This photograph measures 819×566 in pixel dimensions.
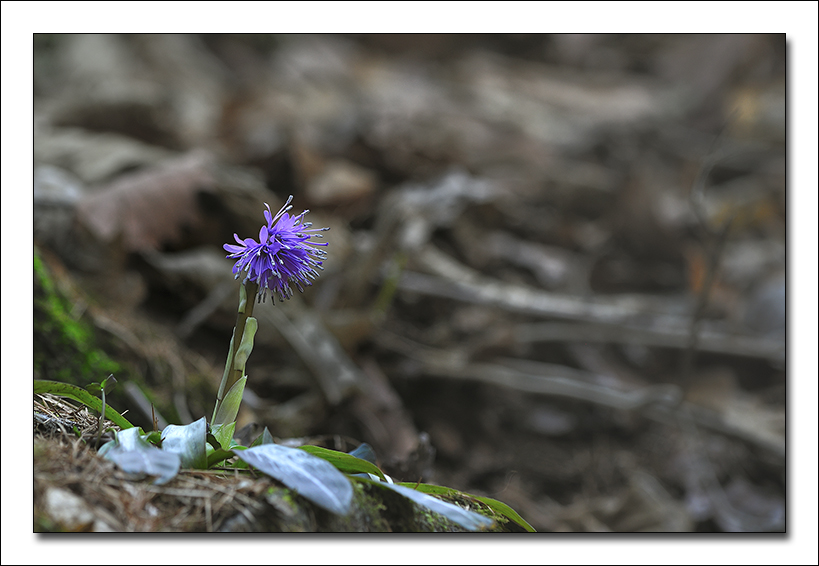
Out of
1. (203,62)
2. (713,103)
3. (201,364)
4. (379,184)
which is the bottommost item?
(201,364)

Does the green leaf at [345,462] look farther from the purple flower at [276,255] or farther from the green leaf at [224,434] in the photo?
the purple flower at [276,255]

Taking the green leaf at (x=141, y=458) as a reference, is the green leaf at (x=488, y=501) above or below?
below

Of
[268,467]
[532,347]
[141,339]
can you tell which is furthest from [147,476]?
[532,347]

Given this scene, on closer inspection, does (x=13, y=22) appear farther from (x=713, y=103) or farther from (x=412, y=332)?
(x=713, y=103)

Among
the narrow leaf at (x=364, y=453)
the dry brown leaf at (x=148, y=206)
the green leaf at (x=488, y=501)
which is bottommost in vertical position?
the green leaf at (x=488, y=501)

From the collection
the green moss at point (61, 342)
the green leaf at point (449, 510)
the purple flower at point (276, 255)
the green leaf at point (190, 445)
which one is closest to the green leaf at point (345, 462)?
the green leaf at point (449, 510)

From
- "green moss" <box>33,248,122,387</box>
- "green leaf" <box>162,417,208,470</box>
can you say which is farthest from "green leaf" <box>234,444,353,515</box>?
"green moss" <box>33,248,122,387</box>
